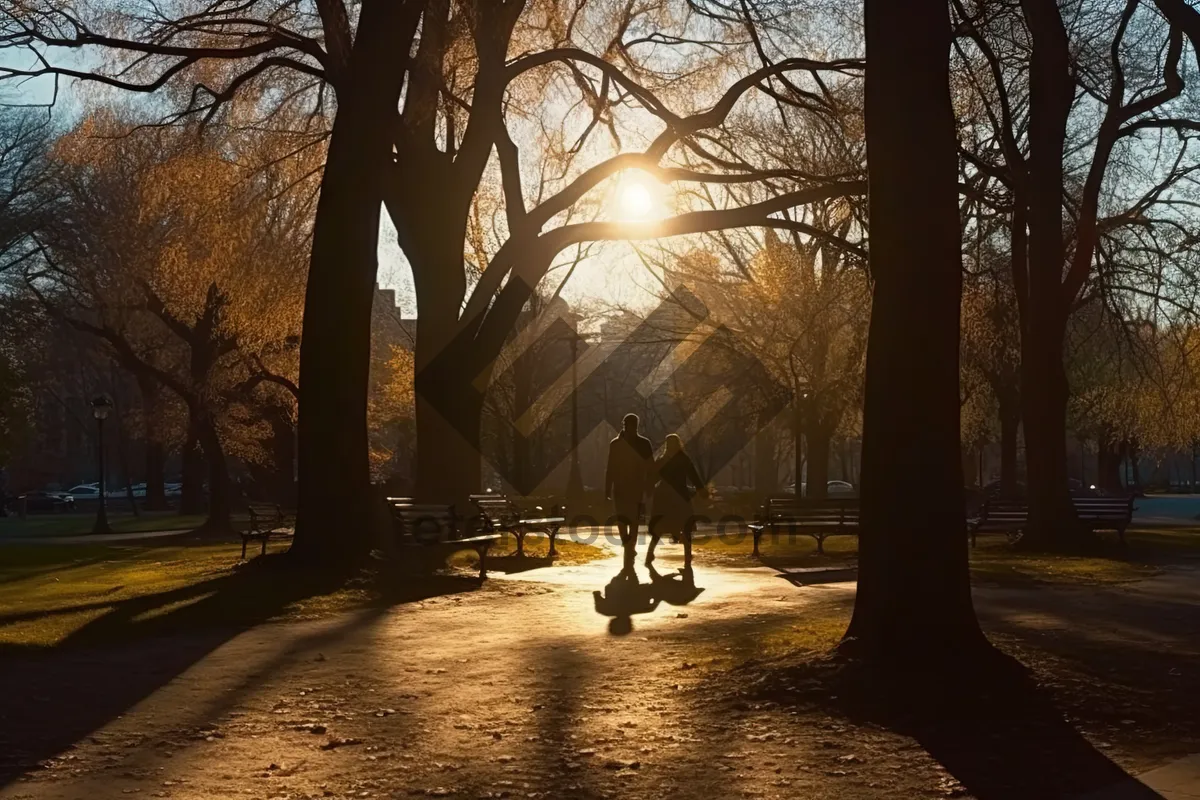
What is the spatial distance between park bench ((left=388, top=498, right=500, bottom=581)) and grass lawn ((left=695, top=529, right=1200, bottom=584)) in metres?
4.99

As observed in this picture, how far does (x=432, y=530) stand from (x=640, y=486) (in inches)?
139

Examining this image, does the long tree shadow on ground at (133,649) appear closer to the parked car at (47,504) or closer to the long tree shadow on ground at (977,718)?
the long tree shadow on ground at (977,718)

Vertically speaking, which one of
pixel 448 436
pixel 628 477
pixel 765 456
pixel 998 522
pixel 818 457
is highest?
pixel 765 456

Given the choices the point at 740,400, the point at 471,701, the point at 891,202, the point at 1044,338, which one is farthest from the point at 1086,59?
the point at 740,400

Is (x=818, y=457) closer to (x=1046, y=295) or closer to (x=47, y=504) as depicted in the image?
(x=1046, y=295)

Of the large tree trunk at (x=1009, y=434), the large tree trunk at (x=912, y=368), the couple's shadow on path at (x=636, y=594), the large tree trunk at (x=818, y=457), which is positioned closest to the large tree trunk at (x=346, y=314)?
the couple's shadow on path at (x=636, y=594)

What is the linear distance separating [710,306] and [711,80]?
1891 centimetres

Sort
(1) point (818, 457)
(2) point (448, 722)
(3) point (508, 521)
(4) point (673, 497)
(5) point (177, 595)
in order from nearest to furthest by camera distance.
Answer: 1. (2) point (448, 722)
2. (5) point (177, 595)
3. (4) point (673, 497)
4. (3) point (508, 521)
5. (1) point (818, 457)

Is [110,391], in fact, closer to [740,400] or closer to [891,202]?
[740,400]

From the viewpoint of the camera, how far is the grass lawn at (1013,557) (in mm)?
18703

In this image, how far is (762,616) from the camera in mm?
13594

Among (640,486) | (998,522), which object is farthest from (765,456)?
(640,486)

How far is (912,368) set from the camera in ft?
30.4

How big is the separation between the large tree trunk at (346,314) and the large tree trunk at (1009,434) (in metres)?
32.9
